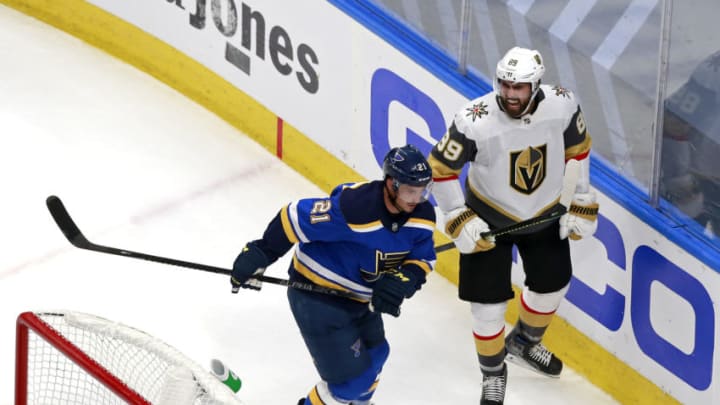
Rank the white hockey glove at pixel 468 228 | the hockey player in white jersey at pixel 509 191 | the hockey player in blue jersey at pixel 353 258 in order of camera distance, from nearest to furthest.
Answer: the hockey player in blue jersey at pixel 353 258 < the hockey player in white jersey at pixel 509 191 < the white hockey glove at pixel 468 228

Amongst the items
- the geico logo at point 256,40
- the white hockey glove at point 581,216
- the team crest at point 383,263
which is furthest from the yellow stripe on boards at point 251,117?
the team crest at point 383,263

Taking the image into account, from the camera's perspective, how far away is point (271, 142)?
270 inches

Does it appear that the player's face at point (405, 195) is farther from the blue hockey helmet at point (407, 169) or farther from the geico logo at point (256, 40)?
the geico logo at point (256, 40)

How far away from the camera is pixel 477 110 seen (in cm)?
493

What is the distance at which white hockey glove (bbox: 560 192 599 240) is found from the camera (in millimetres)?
5102

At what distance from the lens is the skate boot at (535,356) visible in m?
5.53

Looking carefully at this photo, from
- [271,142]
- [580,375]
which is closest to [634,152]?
[580,375]

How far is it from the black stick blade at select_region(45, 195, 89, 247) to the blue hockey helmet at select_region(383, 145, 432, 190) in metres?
1.15

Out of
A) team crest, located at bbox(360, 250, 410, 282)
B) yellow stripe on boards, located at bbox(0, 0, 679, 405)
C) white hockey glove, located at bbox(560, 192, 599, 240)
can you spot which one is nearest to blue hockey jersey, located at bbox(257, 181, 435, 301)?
team crest, located at bbox(360, 250, 410, 282)

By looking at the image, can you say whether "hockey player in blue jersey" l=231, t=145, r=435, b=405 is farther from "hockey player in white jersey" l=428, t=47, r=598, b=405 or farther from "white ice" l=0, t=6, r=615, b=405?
"white ice" l=0, t=6, r=615, b=405

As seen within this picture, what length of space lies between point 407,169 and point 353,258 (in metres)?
Answer: 0.40

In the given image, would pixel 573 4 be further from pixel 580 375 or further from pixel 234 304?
pixel 234 304

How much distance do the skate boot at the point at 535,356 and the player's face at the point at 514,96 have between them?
1031 mm

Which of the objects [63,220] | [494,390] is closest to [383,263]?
[494,390]
